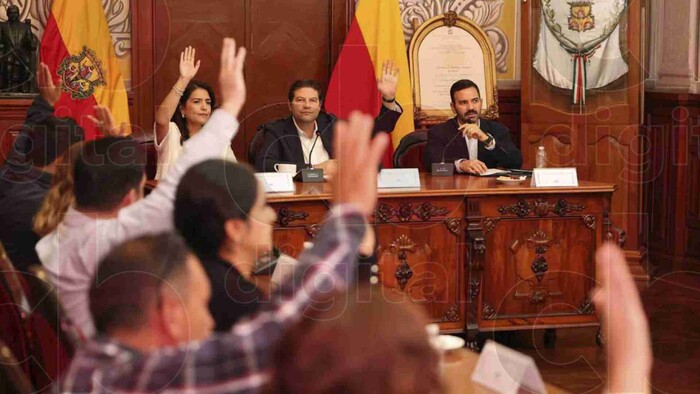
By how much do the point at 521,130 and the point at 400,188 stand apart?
214cm

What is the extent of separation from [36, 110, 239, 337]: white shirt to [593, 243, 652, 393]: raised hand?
1162 millimetres

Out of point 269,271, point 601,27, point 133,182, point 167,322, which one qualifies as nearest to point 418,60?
point 601,27

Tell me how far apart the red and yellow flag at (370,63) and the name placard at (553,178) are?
1.83 metres

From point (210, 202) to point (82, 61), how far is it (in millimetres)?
4471

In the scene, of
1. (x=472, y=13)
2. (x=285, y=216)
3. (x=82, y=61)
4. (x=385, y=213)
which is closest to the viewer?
(x=285, y=216)

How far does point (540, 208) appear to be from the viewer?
4.91 meters

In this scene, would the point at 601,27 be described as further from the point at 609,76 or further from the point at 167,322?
the point at 167,322

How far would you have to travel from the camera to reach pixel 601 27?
6566mm

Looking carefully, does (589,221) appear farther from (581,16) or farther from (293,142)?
(581,16)

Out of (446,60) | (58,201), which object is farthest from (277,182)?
(446,60)

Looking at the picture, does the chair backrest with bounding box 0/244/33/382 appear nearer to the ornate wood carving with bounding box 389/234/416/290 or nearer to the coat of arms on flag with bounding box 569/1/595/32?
the ornate wood carving with bounding box 389/234/416/290

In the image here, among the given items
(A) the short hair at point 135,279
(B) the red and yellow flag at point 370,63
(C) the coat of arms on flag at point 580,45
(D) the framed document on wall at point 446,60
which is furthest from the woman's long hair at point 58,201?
(C) the coat of arms on flag at point 580,45

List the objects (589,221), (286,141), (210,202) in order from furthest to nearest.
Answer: (286,141) < (589,221) < (210,202)

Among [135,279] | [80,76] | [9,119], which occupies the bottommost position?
[135,279]
